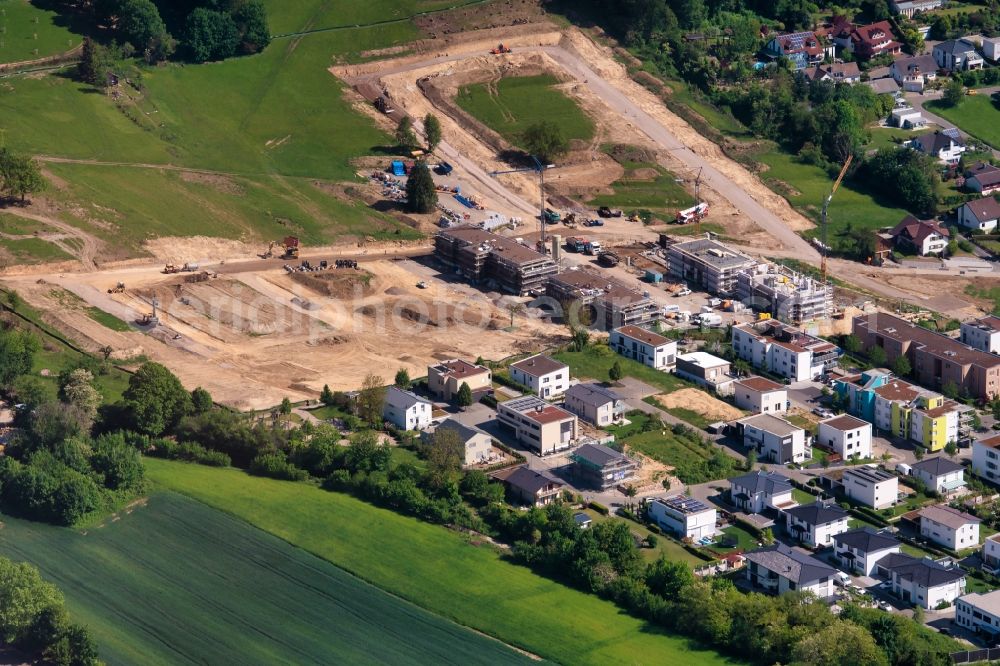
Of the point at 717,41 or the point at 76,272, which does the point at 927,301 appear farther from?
the point at 76,272

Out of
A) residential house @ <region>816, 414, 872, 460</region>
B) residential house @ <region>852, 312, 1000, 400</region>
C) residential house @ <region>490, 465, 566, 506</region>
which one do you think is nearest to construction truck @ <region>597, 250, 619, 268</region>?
residential house @ <region>852, 312, 1000, 400</region>

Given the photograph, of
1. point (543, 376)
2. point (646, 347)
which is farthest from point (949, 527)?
point (543, 376)

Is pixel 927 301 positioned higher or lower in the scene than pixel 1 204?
lower

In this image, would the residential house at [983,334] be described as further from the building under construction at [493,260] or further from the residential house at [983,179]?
the residential house at [983,179]

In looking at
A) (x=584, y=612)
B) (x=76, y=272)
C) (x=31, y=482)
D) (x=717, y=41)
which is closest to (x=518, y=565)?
(x=584, y=612)

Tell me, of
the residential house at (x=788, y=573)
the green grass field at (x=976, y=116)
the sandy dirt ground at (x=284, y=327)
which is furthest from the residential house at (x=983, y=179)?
the residential house at (x=788, y=573)

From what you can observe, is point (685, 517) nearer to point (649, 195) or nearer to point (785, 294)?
point (785, 294)
